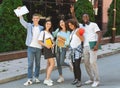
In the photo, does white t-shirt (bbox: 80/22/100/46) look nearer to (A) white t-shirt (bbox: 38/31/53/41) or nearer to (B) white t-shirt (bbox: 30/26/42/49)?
(A) white t-shirt (bbox: 38/31/53/41)

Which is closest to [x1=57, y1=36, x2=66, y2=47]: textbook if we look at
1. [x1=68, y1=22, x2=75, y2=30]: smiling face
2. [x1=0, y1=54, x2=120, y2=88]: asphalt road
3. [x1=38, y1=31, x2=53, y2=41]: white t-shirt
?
[x1=38, y1=31, x2=53, y2=41]: white t-shirt

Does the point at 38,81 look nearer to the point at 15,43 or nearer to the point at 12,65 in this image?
the point at 12,65

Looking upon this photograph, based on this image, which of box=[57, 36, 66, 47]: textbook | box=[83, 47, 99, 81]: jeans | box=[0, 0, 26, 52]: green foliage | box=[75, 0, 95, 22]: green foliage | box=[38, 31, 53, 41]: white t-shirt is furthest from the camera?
box=[75, 0, 95, 22]: green foliage

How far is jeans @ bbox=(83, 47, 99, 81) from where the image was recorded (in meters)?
10.7

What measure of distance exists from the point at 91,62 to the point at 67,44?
802 millimetres

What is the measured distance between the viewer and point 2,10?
1603 cm

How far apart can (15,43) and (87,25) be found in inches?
236

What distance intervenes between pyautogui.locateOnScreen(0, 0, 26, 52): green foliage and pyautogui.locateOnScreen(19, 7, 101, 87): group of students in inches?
201

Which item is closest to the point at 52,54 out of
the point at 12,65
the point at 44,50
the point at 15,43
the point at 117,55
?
the point at 44,50

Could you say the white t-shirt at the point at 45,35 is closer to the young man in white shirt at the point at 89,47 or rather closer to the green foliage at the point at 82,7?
the young man in white shirt at the point at 89,47

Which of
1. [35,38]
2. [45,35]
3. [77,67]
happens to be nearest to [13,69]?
[35,38]

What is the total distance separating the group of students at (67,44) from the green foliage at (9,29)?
510cm

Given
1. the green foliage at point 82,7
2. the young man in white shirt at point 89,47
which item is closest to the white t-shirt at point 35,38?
the young man in white shirt at point 89,47

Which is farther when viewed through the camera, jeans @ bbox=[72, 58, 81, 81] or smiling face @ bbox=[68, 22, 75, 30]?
smiling face @ bbox=[68, 22, 75, 30]
